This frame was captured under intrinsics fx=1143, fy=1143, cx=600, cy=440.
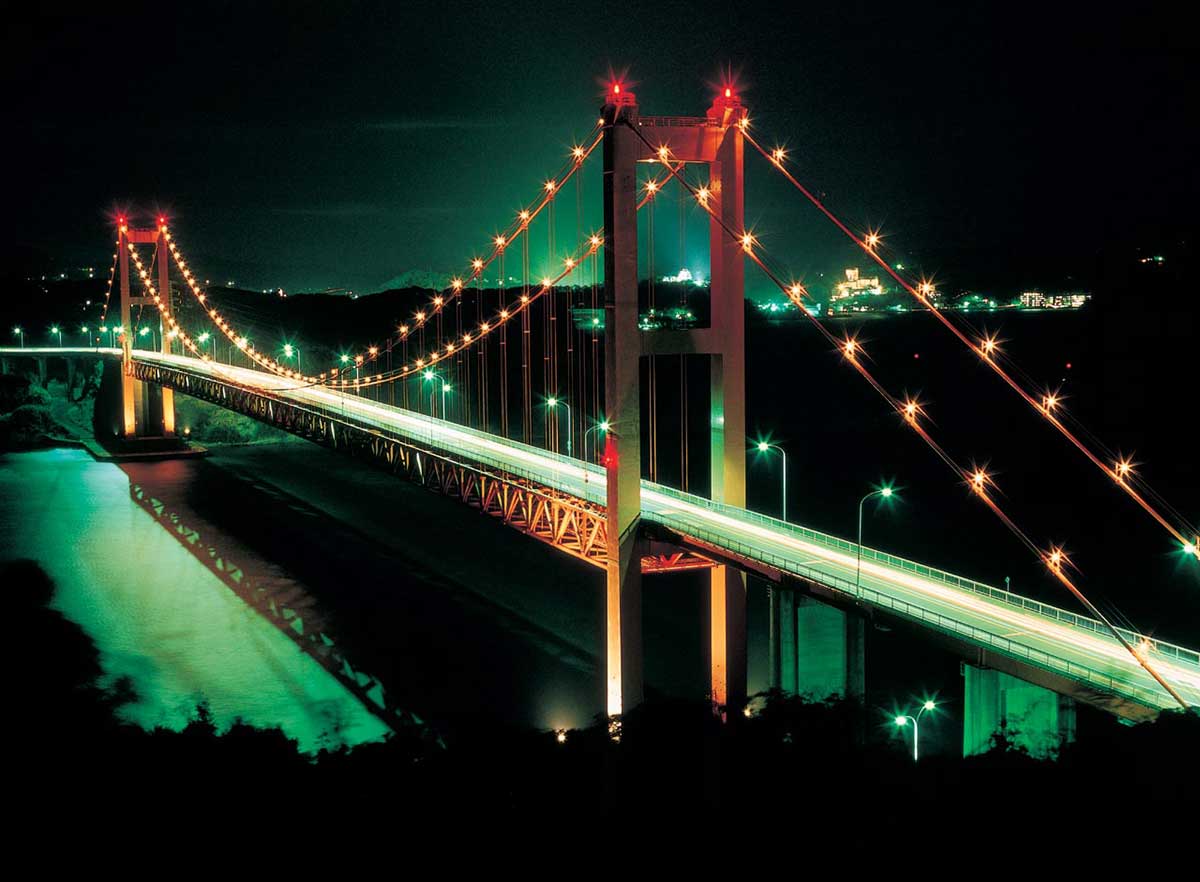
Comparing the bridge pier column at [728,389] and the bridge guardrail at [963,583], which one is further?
the bridge pier column at [728,389]

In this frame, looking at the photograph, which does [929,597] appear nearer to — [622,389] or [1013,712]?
[1013,712]

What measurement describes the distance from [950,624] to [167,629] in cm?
1754

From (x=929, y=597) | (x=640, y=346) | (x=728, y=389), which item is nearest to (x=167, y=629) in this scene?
(x=640, y=346)

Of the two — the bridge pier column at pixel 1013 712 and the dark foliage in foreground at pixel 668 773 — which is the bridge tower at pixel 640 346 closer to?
the dark foliage in foreground at pixel 668 773

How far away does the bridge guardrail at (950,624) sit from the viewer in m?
10.3

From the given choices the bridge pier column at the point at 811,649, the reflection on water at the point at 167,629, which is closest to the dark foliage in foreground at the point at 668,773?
the bridge pier column at the point at 811,649

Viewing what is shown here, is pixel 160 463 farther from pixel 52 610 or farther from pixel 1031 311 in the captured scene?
pixel 1031 311

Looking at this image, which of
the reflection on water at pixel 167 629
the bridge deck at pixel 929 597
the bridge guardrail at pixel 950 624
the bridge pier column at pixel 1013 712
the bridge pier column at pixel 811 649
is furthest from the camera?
the reflection on water at pixel 167 629

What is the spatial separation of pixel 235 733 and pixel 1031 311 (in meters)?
60.8

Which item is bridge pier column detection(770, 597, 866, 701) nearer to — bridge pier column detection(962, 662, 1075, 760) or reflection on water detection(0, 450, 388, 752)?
bridge pier column detection(962, 662, 1075, 760)

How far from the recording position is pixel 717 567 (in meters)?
16.8

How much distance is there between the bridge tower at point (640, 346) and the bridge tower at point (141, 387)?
135ft

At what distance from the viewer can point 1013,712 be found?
12773 millimetres

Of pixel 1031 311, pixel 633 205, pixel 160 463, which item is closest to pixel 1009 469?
pixel 1031 311
